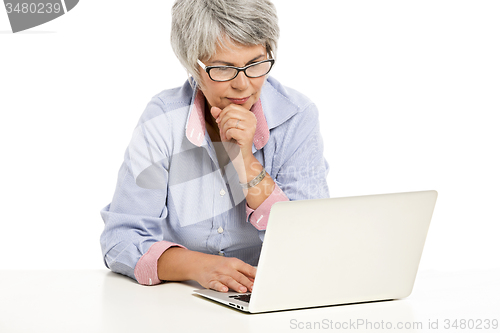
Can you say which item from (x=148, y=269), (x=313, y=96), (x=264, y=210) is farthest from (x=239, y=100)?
(x=313, y=96)

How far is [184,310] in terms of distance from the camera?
1364 mm

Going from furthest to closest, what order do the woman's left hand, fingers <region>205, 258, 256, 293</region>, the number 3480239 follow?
the number 3480239
the woman's left hand
fingers <region>205, 258, 256, 293</region>

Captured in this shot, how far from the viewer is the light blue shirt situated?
180 cm

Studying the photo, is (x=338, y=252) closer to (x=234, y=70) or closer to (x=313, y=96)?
(x=234, y=70)

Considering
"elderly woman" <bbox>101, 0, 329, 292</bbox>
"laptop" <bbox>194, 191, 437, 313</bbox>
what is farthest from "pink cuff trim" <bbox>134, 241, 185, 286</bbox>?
"laptop" <bbox>194, 191, 437, 313</bbox>

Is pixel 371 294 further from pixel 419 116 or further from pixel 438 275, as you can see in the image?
pixel 419 116

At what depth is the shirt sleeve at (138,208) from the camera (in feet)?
5.65

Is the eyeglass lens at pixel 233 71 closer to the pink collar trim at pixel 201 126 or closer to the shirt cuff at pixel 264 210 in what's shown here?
the pink collar trim at pixel 201 126

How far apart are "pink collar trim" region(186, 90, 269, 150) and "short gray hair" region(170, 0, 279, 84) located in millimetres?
178

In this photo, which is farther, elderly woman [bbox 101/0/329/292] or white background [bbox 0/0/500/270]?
white background [bbox 0/0/500/270]

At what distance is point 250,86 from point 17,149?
5.86 ft

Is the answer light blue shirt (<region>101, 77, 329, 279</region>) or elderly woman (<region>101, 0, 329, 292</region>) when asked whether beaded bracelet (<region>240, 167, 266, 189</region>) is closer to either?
elderly woman (<region>101, 0, 329, 292</region>)

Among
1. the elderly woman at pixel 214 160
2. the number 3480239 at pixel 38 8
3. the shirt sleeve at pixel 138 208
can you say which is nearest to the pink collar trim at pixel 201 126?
the elderly woman at pixel 214 160

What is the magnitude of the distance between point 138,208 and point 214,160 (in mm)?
286
